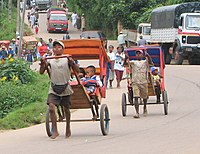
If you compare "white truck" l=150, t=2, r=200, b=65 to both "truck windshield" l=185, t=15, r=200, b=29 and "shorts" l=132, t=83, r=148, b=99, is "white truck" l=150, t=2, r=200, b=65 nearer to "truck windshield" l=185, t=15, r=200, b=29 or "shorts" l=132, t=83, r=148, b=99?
"truck windshield" l=185, t=15, r=200, b=29

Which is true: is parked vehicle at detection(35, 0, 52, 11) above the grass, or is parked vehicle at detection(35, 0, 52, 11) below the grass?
above

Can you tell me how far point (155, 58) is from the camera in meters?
20.0

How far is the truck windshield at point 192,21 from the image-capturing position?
3956 cm

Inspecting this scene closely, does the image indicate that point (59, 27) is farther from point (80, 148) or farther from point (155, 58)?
point (80, 148)

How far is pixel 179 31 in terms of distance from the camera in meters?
40.2

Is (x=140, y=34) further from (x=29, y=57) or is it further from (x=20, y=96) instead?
(x=20, y=96)

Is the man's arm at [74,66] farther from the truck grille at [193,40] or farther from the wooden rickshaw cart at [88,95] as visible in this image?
the truck grille at [193,40]

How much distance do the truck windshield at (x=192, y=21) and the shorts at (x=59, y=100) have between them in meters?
27.4

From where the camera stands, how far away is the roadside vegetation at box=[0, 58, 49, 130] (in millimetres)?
17453

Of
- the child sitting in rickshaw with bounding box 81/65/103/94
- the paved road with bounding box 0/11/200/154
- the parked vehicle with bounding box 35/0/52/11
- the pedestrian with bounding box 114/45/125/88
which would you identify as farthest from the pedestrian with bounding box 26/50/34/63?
the parked vehicle with bounding box 35/0/52/11

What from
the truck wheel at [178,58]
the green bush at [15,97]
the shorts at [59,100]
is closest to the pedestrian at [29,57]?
the truck wheel at [178,58]

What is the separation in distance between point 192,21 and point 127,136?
2701cm

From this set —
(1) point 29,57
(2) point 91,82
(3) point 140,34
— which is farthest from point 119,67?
(3) point 140,34

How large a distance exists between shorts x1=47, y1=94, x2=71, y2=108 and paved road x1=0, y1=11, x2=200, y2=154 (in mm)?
689
